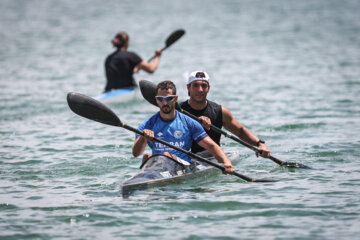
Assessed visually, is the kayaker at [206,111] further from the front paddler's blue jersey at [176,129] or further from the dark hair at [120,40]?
the dark hair at [120,40]

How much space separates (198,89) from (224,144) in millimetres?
3477

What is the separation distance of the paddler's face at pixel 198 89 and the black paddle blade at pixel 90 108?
120 cm

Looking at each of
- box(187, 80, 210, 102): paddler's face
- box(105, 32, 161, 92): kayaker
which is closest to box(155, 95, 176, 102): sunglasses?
box(187, 80, 210, 102): paddler's face

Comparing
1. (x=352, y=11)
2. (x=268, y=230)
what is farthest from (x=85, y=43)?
(x=268, y=230)

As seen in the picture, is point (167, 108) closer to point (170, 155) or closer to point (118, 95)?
point (170, 155)

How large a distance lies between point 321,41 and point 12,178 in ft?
82.7

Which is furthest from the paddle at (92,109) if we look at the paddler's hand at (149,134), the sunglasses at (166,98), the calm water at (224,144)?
the calm water at (224,144)

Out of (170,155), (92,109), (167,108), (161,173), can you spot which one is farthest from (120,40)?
(161,173)

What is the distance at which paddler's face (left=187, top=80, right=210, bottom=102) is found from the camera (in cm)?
954

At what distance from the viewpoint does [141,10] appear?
57.1 metres

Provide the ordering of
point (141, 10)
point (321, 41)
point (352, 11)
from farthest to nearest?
point (141, 10), point (352, 11), point (321, 41)

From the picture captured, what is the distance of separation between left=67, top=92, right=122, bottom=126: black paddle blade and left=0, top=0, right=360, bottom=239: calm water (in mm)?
1018

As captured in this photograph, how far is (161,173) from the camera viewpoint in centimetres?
893

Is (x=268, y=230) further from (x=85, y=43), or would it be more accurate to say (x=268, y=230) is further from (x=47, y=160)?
(x=85, y=43)
